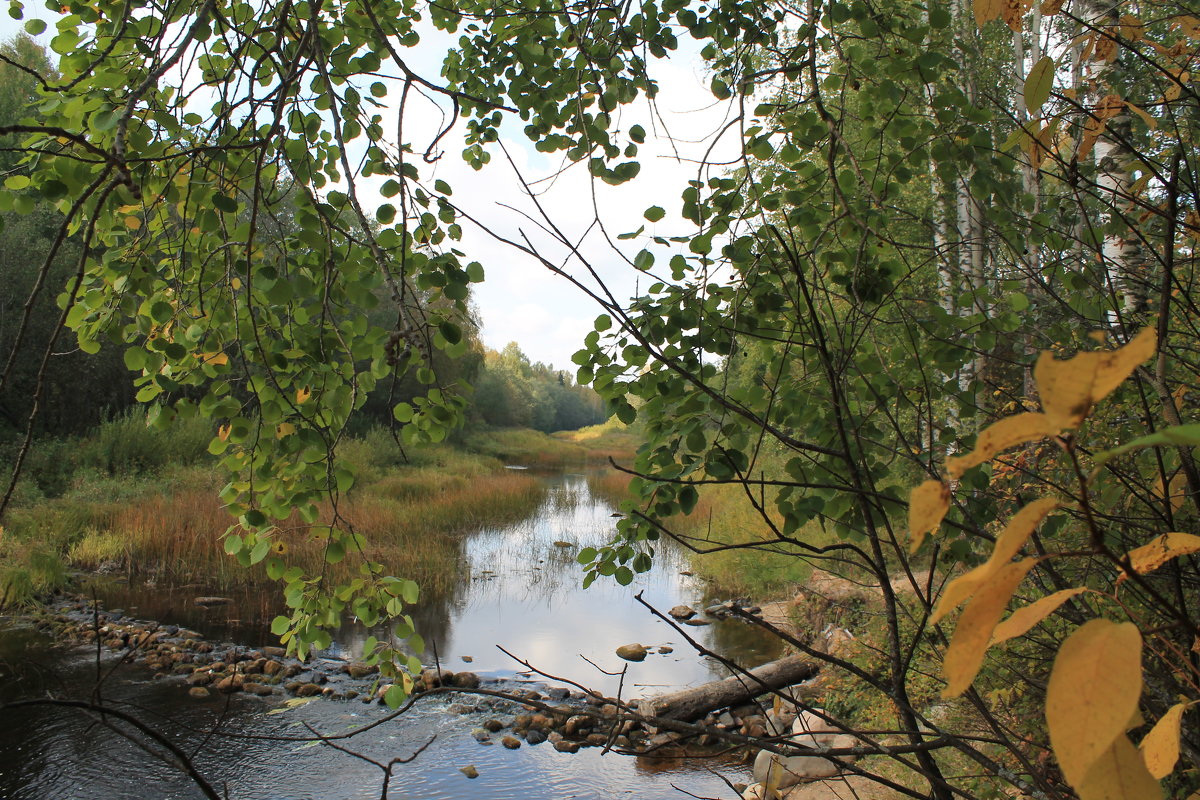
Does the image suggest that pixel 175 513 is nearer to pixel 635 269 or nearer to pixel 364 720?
pixel 364 720

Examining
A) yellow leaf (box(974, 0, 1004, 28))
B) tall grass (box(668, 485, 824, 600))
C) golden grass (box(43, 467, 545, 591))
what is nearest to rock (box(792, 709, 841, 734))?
yellow leaf (box(974, 0, 1004, 28))

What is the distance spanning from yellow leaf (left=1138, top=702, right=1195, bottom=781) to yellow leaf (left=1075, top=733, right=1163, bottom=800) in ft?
0.35

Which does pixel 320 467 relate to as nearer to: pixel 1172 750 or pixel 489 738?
pixel 1172 750

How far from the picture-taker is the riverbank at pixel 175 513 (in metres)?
9.15

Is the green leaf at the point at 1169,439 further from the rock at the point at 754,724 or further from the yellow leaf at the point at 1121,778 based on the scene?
the rock at the point at 754,724

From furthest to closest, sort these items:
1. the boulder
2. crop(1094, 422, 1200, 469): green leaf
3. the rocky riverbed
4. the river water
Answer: the boulder → the rocky riverbed → the river water → crop(1094, 422, 1200, 469): green leaf

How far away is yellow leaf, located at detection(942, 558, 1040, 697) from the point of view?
363 mm

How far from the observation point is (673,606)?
9.30 metres

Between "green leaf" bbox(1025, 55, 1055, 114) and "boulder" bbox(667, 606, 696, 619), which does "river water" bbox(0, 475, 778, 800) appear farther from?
"green leaf" bbox(1025, 55, 1055, 114)

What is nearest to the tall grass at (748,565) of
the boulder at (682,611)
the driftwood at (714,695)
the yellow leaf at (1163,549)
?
the boulder at (682,611)

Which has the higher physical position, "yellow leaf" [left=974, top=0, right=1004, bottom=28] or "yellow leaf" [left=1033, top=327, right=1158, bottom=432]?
"yellow leaf" [left=974, top=0, right=1004, bottom=28]

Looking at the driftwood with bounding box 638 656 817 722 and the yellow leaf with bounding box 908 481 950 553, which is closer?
the yellow leaf with bounding box 908 481 950 553

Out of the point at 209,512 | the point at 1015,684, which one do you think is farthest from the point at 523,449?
the point at 1015,684

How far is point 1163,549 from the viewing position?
518 millimetres
